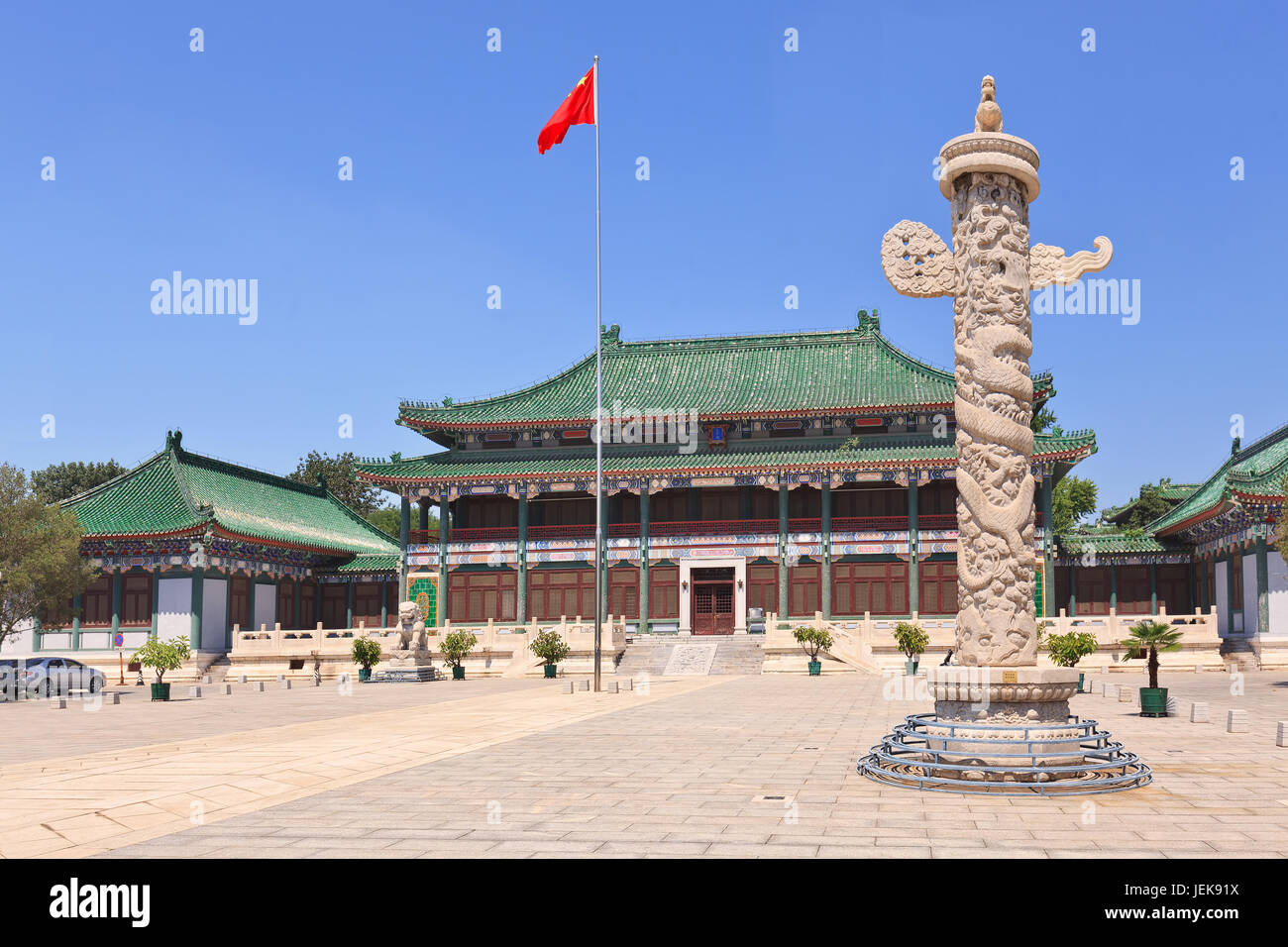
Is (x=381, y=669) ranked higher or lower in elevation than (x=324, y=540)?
lower

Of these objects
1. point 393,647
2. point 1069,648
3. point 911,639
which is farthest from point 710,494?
point 1069,648

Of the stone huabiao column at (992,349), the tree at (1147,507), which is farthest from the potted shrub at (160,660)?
the tree at (1147,507)

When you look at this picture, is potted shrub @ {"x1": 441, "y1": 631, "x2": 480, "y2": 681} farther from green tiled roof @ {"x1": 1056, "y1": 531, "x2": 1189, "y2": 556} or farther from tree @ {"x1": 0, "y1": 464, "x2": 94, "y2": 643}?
green tiled roof @ {"x1": 1056, "y1": 531, "x2": 1189, "y2": 556}

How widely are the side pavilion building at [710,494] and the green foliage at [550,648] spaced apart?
11.2m

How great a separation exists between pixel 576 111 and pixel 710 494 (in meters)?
23.1

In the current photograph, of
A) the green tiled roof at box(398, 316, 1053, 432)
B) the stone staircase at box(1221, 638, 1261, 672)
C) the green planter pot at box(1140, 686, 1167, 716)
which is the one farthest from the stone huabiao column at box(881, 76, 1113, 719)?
the green tiled roof at box(398, 316, 1053, 432)

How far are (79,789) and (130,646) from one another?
35111 mm

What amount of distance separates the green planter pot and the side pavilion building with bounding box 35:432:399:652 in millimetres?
34333

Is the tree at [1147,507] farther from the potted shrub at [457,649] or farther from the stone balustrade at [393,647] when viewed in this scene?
the potted shrub at [457,649]

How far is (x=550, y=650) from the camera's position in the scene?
35875mm

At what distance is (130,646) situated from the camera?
142 ft

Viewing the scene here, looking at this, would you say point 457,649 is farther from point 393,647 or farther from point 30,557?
point 30,557

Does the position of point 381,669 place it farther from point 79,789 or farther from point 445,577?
point 79,789
